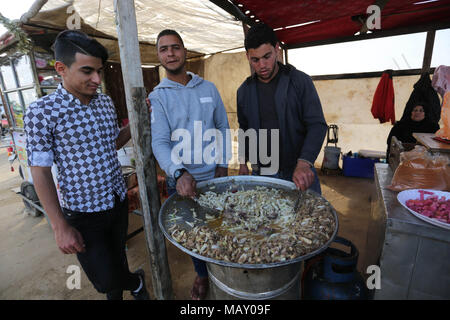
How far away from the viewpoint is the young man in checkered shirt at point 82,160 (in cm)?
186

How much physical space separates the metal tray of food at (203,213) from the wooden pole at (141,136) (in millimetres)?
337

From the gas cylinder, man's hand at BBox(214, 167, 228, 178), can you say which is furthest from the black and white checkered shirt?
the gas cylinder

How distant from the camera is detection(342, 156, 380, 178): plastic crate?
708 centimetres

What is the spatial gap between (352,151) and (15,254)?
9488mm

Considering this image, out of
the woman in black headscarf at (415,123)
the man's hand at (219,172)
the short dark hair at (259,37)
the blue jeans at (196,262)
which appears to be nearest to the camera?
the short dark hair at (259,37)

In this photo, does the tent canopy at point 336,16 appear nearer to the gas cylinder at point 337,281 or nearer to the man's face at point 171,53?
the man's face at point 171,53

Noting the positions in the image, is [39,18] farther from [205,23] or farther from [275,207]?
[275,207]

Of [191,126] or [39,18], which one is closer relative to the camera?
[191,126]

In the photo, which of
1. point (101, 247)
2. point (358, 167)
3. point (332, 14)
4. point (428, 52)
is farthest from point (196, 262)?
point (428, 52)

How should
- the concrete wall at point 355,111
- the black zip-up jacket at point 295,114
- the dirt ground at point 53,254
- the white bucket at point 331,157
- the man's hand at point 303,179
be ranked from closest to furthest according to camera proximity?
1. the man's hand at point 303,179
2. the black zip-up jacket at point 295,114
3. the dirt ground at point 53,254
4. the concrete wall at point 355,111
5. the white bucket at point 331,157

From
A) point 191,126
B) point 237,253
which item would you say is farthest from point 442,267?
point 191,126

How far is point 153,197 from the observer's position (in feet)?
7.89

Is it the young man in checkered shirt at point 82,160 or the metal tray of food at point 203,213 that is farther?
the young man in checkered shirt at point 82,160

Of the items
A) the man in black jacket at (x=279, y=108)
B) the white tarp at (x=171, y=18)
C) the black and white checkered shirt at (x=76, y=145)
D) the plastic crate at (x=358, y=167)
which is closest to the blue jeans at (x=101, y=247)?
the black and white checkered shirt at (x=76, y=145)
